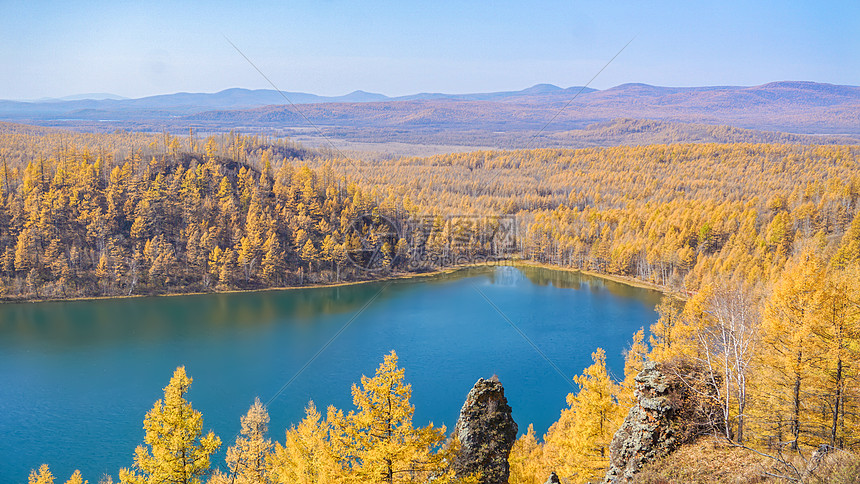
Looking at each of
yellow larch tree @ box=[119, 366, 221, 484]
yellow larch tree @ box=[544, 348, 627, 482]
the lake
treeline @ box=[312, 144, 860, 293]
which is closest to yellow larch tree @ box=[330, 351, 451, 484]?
yellow larch tree @ box=[544, 348, 627, 482]

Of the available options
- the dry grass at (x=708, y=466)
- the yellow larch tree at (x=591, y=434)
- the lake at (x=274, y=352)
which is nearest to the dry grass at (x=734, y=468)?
the dry grass at (x=708, y=466)

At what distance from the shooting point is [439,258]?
78.4 meters

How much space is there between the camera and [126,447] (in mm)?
27688

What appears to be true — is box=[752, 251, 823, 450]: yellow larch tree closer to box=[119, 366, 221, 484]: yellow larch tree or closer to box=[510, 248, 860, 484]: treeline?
box=[510, 248, 860, 484]: treeline

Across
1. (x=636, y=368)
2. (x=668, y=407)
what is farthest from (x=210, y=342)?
(x=668, y=407)

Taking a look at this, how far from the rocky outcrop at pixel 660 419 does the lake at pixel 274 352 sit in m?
20.4

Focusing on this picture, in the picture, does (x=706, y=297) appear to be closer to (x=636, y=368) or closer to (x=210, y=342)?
(x=636, y=368)

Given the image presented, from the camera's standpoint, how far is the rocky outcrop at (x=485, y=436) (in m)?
→ 12.8

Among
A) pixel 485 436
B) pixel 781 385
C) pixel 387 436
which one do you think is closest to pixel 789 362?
pixel 781 385

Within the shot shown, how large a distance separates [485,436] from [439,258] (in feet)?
215

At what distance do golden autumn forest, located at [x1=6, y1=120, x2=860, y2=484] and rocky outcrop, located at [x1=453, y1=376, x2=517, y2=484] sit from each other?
615 mm

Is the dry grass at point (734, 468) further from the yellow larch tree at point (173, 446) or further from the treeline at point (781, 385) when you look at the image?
the yellow larch tree at point (173, 446)

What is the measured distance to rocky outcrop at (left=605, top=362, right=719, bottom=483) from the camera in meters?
10.6

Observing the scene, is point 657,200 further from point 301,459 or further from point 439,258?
point 301,459
